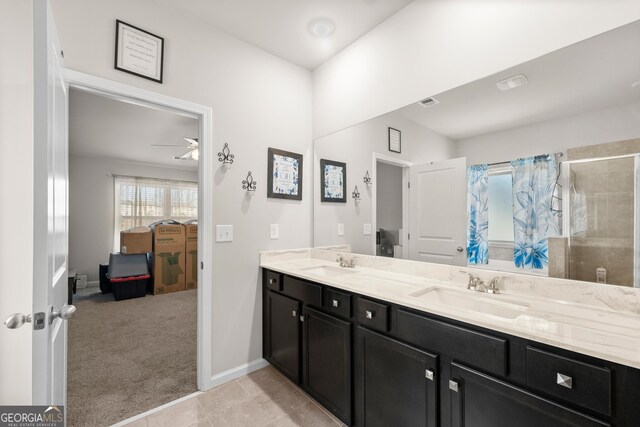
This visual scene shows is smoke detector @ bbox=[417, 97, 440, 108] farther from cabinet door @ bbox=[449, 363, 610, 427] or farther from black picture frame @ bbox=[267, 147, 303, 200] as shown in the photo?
cabinet door @ bbox=[449, 363, 610, 427]

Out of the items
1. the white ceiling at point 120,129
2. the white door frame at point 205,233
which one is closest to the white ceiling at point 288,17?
the white door frame at point 205,233

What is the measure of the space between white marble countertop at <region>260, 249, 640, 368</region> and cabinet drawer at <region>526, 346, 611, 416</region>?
5 cm

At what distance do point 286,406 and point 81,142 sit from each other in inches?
204

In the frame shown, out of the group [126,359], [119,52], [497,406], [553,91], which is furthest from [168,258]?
[553,91]

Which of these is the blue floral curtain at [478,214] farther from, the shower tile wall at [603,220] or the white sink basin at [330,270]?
the white sink basin at [330,270]

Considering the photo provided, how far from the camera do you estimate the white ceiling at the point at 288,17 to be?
1.92 metres

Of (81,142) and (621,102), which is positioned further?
(81,142)

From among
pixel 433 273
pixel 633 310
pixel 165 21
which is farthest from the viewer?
pixel 165 21

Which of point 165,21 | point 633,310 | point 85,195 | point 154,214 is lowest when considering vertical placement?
point 633,310

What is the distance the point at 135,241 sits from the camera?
4934 millimetres

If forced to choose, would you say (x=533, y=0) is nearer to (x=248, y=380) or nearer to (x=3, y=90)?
(x=3, y=90)

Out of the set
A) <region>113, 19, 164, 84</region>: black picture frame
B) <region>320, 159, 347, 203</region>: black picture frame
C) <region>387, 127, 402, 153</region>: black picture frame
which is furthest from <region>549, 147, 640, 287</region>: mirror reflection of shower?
<region>113, 19, 164, 84</region>: black picture frame

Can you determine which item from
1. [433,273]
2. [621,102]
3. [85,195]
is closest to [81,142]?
[85,195]

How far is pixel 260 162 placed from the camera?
241cm
